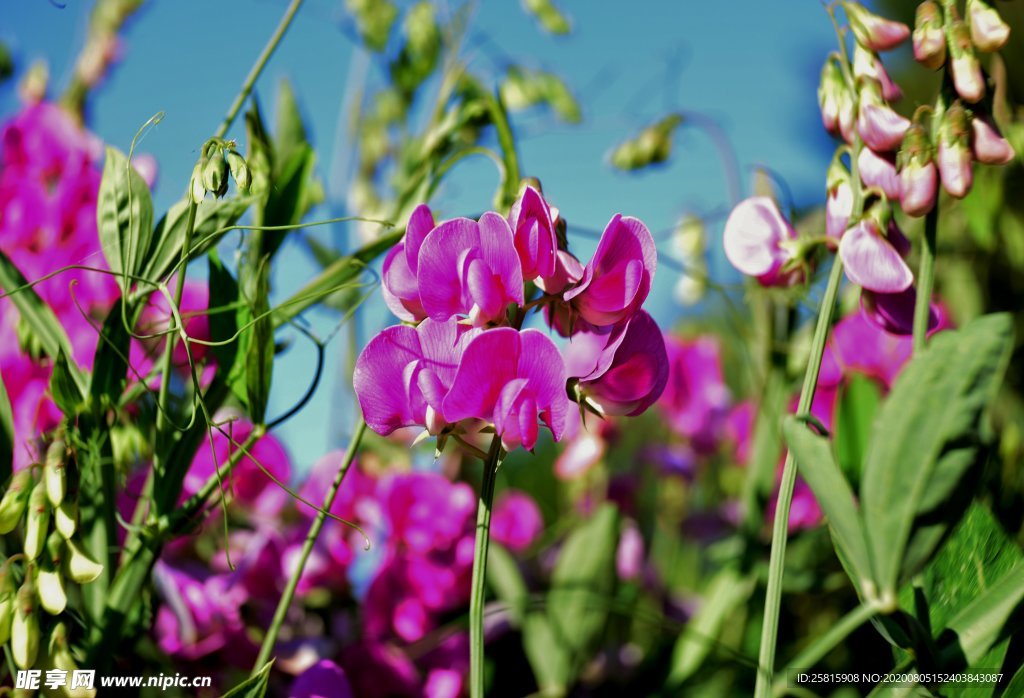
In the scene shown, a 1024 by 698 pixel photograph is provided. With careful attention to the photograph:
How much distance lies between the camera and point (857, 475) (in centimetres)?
81

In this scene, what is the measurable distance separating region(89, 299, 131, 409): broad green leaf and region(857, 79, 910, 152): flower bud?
0.49m

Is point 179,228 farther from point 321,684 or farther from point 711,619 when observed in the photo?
point 711,619

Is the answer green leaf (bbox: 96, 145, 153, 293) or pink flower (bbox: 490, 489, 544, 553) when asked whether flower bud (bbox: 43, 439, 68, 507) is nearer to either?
green leaf (bbox: 96, 145, 153, 293)

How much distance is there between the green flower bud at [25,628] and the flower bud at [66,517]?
0.11 feet

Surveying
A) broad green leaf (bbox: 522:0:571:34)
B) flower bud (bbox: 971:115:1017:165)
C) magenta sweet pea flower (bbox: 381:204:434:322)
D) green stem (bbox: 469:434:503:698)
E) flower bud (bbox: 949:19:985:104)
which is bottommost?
green stem (bbox: 469:434:503:698)

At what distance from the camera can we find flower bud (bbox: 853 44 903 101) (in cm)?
58

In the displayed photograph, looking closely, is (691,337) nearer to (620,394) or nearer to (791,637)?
(791,637)

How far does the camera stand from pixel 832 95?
0.60m

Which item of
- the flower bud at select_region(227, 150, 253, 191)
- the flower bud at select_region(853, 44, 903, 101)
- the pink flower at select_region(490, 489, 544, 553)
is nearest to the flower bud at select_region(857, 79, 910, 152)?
the flower bud at select_region(853, 44, 903, 101)

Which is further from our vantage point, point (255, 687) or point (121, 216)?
point (121, 216)

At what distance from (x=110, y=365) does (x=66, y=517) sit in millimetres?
125

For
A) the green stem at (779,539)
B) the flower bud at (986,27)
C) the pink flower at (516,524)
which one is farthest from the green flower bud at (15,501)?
the pink flower at (516,524)

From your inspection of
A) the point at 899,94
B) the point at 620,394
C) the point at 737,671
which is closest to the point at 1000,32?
the point at 899,94

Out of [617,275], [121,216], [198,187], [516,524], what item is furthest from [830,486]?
[516,524]
